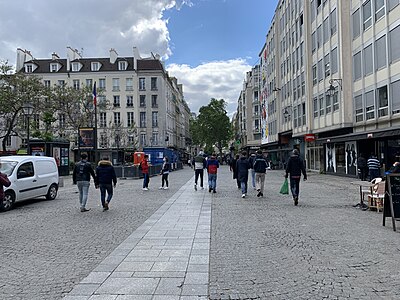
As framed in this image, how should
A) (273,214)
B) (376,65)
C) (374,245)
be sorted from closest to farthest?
(374,245), (273,214), (376,65)

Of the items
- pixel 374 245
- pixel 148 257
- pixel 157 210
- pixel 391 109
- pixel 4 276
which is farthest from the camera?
pixel 391 109

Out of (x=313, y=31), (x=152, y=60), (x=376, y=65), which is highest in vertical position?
(x=152, y=60)

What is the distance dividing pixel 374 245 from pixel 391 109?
16.9m

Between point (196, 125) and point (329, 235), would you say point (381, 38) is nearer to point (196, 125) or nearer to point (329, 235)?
point (329, 235)

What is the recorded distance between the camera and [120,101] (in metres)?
66.4

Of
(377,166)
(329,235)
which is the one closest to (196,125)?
(377,166)

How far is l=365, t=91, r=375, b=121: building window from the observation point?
2331cm

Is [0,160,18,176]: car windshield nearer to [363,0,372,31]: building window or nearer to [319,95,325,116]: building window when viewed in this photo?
[363,0,372,31]: building window

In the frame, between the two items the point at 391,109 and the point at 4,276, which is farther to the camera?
the point at 391,109

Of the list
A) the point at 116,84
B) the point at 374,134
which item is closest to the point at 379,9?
the point at 374,134

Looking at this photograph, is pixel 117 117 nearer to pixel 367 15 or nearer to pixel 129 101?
pixel 129 101

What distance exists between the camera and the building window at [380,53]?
21.6 metres

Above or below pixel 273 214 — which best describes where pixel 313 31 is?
above

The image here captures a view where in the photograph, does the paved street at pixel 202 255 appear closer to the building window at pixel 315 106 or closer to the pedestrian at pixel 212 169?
the pedestrian at pixel 212 169
